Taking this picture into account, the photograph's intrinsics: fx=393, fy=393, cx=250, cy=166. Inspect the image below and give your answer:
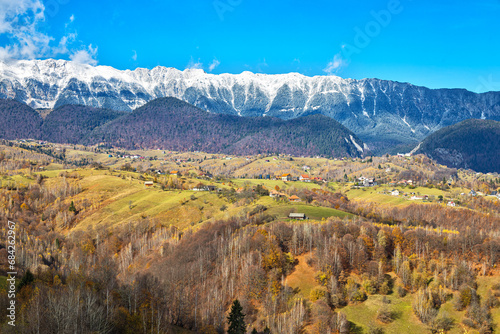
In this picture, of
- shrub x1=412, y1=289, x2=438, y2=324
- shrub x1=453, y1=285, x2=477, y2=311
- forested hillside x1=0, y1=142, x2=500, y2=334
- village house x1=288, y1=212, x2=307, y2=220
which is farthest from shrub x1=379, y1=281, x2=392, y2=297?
village house x1=288, y1=212, x2=307, y2=220

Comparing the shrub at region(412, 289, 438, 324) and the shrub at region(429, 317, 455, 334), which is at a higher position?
the shrub at region(412, 289, 438, 324)

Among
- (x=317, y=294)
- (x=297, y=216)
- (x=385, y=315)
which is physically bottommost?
(x=385, y=315)

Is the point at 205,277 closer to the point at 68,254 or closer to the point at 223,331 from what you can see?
the point at 223,331

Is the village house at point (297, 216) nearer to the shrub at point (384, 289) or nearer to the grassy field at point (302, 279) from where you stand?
the grassy field at point (302, 279)

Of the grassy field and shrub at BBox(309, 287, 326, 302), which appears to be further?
the grassy field

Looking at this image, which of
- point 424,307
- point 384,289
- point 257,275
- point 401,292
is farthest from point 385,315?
Result: point 257,275

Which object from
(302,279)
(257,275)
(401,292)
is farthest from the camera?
(302,279)

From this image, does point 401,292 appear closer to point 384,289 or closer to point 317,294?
point 384,289

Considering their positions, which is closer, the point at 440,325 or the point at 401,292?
the point at 440,325

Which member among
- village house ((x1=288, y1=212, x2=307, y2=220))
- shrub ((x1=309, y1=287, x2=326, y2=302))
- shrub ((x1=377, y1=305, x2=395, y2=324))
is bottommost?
shrub ((x1=377, y1=305, x2=395, y2=324))

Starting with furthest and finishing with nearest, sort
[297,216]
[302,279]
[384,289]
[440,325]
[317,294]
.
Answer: [297,216], [302,279], [384,289], [317,294], [440,325]

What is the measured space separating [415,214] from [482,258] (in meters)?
77.3

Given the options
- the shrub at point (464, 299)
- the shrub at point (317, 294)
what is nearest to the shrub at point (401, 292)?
the shrub at point (464, 299)

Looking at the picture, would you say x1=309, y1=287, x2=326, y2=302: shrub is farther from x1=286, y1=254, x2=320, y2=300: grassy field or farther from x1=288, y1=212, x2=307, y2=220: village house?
x1=288, y1=212, x2=307, y2=220: village house
